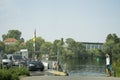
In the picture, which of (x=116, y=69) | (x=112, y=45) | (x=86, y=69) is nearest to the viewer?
(x=116, y=69)

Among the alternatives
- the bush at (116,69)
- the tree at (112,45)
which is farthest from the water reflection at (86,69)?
the tree at (112,45)

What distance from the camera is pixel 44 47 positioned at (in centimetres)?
14162

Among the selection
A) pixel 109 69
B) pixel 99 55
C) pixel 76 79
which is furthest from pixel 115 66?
pixel 99 55

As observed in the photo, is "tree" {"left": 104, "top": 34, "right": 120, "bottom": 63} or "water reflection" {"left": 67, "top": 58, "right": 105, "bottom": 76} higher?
"tree" {"left": 104, "top": 34, "right": 120, "bottom": 63}

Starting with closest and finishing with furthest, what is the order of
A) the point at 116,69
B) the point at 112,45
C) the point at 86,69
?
the point at 116,69 < the point at 86,69 < the point at 112,45

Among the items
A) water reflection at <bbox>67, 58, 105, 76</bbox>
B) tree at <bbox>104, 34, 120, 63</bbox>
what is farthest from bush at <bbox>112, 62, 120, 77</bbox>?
tree at <bbox>104, 34, 120, 63</bbox>

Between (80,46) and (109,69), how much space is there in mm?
112895

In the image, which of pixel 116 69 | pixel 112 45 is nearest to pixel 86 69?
pixel 116 69

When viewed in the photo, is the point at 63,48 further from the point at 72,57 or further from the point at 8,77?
the point at 8,77

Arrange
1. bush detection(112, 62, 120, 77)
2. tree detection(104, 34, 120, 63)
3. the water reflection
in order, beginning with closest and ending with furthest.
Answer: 1. bush detection(112, 62, 120, 77)
2. the water reflection
3. tree detection(104, 34, 120, 63)

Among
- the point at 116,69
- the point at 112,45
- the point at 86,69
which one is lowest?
the point at 86,69

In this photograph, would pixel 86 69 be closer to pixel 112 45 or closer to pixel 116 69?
pixel 116 69

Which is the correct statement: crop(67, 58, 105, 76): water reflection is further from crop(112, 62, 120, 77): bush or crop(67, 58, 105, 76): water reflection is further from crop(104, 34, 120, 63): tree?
crop(104, 34, 120, 63): tree

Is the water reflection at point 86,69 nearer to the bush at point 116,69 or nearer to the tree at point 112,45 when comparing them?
the bush at point 116,69
